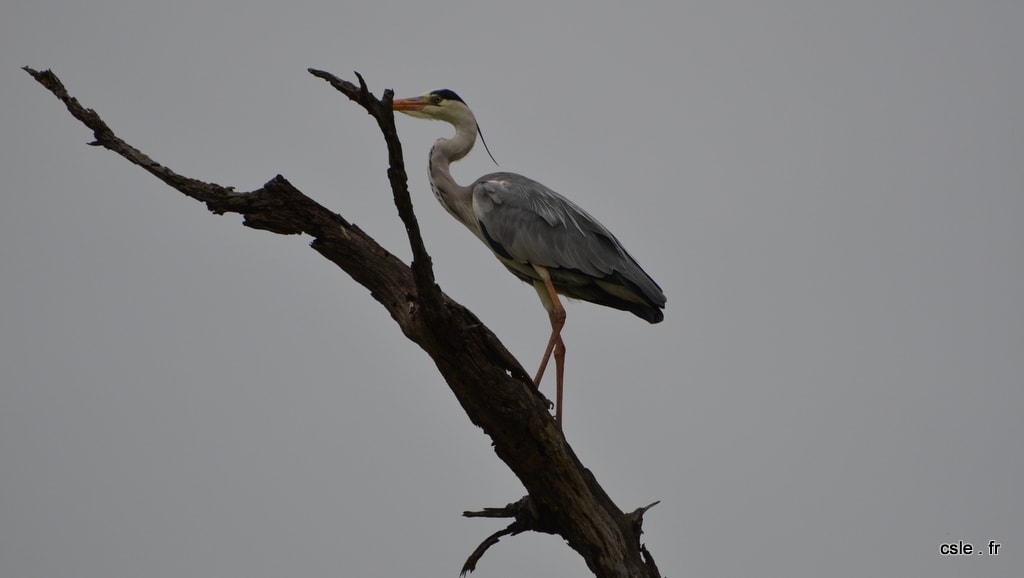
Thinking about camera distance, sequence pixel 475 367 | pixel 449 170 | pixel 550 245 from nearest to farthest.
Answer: pixel 475 367
pixel 550 245
pixel 449 170

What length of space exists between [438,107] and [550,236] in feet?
5.56

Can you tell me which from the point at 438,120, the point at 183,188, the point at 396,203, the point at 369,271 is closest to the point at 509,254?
the point at 438,120

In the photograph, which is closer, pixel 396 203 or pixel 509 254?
pixel 396 203

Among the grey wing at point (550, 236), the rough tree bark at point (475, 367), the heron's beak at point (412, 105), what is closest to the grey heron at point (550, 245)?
the grey wing at point (550, 236)

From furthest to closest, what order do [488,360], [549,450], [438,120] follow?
[438,120] → [549,450] → [488,360]

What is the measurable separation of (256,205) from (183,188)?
1.44 feet

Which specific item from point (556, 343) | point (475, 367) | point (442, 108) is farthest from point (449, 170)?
point (475, 367)

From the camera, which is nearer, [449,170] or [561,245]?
[561,245]

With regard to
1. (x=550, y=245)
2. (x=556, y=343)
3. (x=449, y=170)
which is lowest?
(x=556, y=343)

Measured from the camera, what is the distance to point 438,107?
8469 millimetres

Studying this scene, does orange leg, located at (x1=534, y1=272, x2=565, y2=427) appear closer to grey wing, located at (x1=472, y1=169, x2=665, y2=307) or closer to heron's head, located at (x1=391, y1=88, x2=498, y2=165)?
grey wing, located at (x1=472, y1=169, x2=665, y2=307)

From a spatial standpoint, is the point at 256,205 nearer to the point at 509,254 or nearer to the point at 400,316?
the point at 400,316

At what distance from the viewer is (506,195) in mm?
7766

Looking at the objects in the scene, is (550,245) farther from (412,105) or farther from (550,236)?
(412,105)
